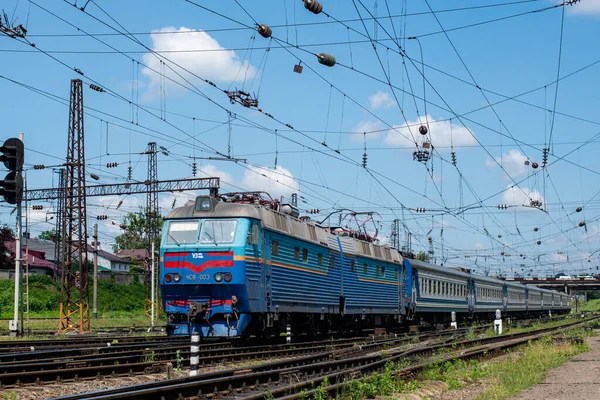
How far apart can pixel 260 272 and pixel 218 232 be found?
162 centimetres

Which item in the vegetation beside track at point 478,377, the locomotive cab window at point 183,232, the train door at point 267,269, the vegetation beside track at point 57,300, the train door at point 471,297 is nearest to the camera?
the vegetation beside track at point 478,377

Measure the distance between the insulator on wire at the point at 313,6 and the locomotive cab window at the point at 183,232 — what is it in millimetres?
7832

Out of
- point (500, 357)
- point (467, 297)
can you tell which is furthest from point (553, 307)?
point (500, 357)

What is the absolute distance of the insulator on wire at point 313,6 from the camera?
602 inches

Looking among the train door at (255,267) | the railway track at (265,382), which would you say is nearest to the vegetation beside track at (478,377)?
the railway track at (265,382)

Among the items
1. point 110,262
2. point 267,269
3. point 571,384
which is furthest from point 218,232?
point 110,262

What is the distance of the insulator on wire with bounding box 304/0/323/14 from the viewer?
602 inches

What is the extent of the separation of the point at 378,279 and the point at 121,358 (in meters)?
16.5

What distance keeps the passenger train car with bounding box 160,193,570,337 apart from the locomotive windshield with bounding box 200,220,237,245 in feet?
0.09

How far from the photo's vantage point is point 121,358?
Answer: 16922mm

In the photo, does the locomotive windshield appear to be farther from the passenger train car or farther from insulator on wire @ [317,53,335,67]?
insulator on wire @ [317,53,335,67]

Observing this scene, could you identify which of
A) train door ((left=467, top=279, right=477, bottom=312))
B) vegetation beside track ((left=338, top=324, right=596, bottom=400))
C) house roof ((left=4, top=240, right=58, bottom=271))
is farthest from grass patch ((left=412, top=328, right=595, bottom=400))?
house roof ((left=4, top=240, right=58, bottom=271))

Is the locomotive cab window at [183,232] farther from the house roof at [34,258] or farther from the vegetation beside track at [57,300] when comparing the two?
the house roof at [34,258]

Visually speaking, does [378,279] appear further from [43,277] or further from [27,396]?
[43,277]
